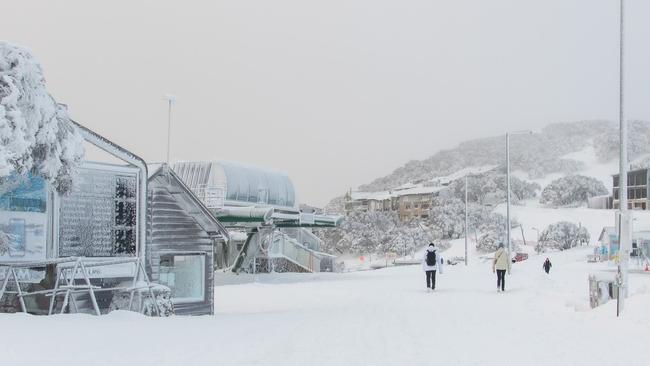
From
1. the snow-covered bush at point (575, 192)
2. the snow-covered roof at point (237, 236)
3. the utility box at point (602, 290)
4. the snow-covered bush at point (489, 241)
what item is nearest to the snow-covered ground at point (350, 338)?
the utility box at point (602, 290)

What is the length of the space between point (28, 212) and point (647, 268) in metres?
44.1

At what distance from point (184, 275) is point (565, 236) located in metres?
82.4

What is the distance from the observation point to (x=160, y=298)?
17.9 metres

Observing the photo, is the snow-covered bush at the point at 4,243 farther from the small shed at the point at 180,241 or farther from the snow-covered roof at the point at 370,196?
the snow-covered roof at the point at 370,196

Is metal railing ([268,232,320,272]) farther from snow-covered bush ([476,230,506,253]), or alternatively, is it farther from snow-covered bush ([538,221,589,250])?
snow-covered bush ([476,230,506,253])

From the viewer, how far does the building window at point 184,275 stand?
22375 millimetres

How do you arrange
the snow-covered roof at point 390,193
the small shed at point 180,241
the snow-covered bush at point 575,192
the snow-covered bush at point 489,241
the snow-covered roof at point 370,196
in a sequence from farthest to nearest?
the snow-covered roof at point 370,196 < the snow-covered roof at point 390,193 < the snow-covered bush at point 575,192 < the snow-covered bush at point 489,241 < the small shed at point 180,241

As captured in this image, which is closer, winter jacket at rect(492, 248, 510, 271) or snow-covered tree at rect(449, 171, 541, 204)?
winter jacket at rect(492, 248, 510, 271)

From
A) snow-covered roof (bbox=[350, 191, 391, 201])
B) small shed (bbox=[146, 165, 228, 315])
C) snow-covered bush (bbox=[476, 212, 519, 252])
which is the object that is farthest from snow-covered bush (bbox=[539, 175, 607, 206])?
small shed (bbox=[146, 165, 228, 315])

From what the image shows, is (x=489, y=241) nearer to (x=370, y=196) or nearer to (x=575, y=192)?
(x=575, y=192)

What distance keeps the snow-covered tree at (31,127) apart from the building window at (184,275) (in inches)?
285

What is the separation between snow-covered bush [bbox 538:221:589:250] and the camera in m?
97.1

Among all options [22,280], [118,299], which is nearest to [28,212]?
[22,280]

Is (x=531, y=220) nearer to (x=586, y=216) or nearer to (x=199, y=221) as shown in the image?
(x=586, y=216)
